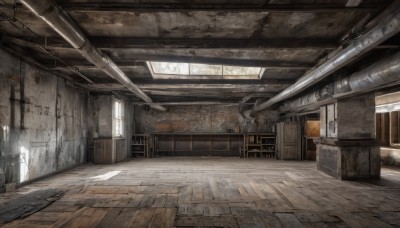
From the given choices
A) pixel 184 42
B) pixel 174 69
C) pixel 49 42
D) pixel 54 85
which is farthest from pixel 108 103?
pixel 184 42

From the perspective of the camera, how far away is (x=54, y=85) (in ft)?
24.2

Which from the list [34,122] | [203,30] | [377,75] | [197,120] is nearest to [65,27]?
[203,30]

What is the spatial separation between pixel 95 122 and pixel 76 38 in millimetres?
A: 6928

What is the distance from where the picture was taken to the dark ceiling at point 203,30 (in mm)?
3422

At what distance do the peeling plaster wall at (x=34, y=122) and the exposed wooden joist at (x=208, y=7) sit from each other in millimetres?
3040

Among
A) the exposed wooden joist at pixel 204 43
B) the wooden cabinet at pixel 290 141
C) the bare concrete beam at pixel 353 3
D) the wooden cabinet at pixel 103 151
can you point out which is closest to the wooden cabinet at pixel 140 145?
the wooden cabinet at pixel 103 151

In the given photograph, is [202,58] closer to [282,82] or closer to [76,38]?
[76,38]

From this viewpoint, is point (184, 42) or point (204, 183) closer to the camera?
point (184, 42)

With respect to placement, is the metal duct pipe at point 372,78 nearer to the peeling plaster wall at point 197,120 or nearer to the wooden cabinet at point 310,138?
the wooden cabinet at point 310,138

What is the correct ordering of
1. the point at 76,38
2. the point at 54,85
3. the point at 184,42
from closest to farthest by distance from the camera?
1. the point at 76,38
2. the point at 184,42
3. the point at 54,85

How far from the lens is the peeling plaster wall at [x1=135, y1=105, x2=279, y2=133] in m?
13.9

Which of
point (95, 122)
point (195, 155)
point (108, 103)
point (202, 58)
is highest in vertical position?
point (202, 58)

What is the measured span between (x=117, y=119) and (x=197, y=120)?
450 centimetres

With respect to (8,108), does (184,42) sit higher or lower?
higher
